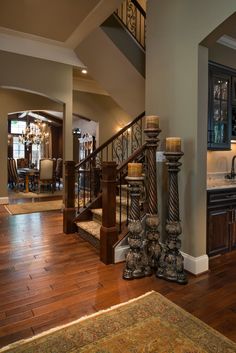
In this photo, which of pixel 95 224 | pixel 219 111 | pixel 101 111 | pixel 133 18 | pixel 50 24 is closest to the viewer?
pixel 219 111

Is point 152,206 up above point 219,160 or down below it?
below

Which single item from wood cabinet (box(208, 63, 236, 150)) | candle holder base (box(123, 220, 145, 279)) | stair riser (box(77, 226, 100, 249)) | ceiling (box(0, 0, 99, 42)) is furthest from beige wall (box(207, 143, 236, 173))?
ceiling (box(0, 0, 99, 42))

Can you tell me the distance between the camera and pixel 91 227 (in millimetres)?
3711

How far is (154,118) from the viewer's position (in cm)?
267

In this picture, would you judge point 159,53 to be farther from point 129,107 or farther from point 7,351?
point 7,351

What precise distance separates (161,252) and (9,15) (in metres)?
4.56

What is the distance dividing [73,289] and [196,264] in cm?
131

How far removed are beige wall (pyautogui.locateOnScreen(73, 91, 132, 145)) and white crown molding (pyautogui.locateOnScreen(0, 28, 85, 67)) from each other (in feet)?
7.80

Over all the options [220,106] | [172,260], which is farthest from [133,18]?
[172,260]

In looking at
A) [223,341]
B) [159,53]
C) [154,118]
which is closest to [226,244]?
[223,341]

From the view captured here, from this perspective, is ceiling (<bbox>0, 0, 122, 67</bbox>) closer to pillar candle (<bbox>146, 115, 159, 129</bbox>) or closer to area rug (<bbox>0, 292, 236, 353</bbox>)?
pillar candle (<bbox>146, 115, 159, 129</bbox>)

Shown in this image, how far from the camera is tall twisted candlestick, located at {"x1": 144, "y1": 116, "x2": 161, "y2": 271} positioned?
2715mm

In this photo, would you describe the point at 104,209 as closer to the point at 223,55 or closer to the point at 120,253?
the point at 120,253

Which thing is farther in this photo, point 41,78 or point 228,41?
point 41,78
